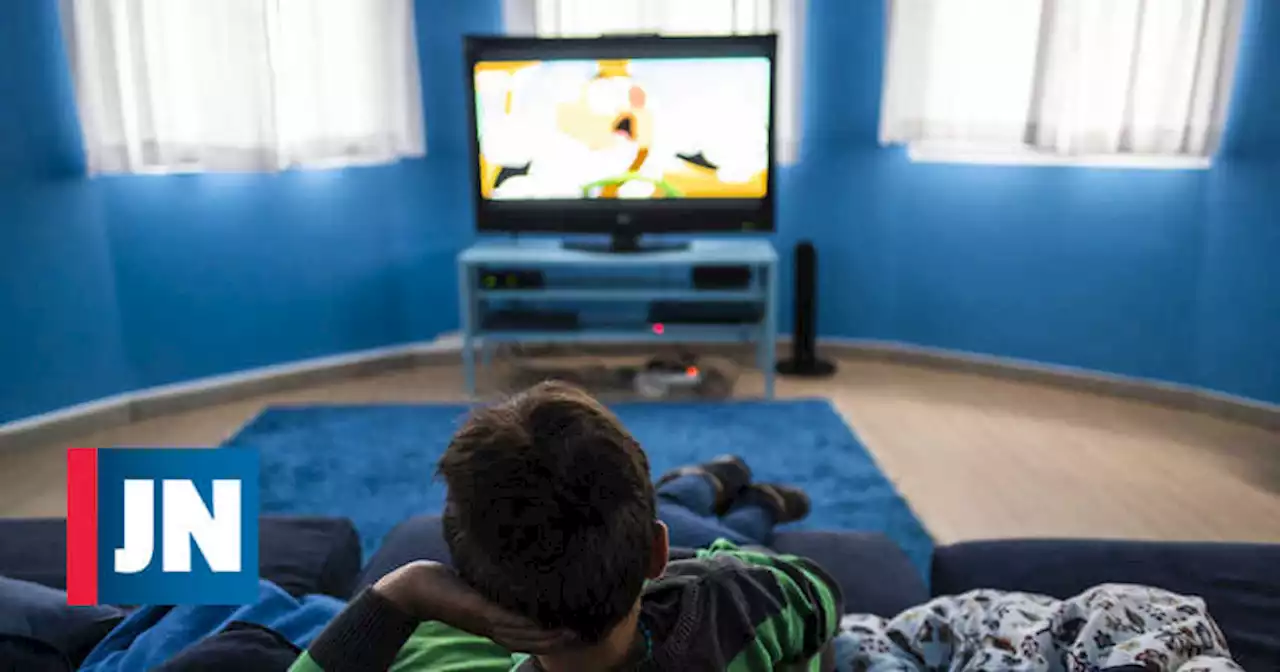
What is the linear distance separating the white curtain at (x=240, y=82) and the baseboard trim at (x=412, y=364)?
0.82 metres

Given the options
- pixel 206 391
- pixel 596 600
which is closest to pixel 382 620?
pixel 596 600

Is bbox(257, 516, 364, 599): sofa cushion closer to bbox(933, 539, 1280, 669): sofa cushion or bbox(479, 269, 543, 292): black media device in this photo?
bbox(933, 539, 1280, 669): sofa cushion

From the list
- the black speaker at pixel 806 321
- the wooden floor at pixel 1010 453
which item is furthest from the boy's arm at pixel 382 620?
the black speaker at pixel 806 321

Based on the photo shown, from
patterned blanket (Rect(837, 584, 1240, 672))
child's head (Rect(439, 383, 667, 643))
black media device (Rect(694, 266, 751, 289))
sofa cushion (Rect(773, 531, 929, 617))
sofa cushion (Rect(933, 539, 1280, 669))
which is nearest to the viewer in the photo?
child's head (Rect(439, 383, 667, 643))

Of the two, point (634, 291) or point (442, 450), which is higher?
point (634, 291)

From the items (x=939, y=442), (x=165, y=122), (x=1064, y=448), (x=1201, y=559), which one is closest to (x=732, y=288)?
(x=939, y=442)

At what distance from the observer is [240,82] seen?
3.44 m

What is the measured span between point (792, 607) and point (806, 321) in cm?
301

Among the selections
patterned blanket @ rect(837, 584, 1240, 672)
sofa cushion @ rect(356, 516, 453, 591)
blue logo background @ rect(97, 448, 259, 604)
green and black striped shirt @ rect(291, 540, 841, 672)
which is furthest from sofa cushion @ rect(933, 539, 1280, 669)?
blue logo background @ rect(97, 448, 259, 604)

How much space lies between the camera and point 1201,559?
153 cm

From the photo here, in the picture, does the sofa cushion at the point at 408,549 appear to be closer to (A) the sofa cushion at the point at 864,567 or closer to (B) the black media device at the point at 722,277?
(A) the sofa cushion at the point at 864,567

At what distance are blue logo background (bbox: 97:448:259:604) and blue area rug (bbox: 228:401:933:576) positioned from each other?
154 centimetres

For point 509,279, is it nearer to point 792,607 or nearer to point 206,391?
point 206,391

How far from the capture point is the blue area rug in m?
2.76
